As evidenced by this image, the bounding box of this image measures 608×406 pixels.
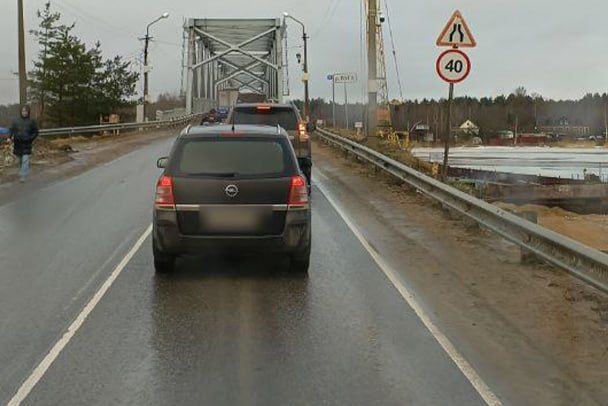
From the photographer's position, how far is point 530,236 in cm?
848

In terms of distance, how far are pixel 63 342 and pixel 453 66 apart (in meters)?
8.68

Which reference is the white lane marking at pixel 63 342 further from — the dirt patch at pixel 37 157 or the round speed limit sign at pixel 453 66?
the dirt patch at pixel 37 157

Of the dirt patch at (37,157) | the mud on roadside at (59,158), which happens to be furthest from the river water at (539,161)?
the dirt patch at (37,157)

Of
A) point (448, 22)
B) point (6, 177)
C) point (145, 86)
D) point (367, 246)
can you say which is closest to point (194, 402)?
point (367, 246)

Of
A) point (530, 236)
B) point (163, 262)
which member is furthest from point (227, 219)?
point (530, 236)

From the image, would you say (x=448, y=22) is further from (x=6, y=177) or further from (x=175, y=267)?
(x=6, y=177)

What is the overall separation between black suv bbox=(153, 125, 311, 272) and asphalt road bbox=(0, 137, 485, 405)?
0.45m

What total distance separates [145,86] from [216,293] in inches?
1899

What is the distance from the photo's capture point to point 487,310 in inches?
265

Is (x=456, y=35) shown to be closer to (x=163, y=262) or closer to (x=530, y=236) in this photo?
(x=530, y=236)

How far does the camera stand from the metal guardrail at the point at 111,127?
33322mm

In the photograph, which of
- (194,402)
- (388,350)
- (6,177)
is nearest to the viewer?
(194,402)

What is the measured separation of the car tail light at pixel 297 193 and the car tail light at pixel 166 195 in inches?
49.4

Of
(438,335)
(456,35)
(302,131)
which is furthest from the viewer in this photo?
(302,131)
